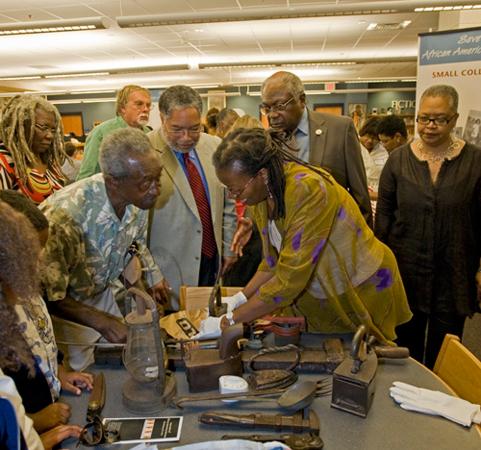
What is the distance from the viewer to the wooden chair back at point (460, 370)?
1256mm

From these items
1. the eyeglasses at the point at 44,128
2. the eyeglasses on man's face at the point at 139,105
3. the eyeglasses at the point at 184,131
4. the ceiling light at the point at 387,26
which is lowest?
the eyeglasses at the point at 184,131

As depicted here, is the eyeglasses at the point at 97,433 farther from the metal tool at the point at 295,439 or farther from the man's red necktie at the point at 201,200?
the man's red necktie at the point at 201,200

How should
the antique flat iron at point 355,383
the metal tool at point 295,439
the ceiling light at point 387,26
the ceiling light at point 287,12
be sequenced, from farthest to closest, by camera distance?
the ceiling light at point 387,26, the ceiling light at point 287,12, the antique flat iron at point 355,383, the metal tool at point 295,439

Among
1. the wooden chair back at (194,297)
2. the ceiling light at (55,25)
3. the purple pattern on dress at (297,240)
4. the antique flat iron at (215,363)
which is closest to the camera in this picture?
the antique flat iron at (215,363)

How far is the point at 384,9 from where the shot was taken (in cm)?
404

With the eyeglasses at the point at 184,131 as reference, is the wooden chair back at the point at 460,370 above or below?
below

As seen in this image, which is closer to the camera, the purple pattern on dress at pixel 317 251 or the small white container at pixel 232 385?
the small white container at pixel 232 385

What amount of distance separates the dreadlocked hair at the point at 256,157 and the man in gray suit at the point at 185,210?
0.69 m

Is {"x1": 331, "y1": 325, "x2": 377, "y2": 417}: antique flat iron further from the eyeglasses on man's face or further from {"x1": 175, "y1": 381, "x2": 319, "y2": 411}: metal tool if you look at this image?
the eyeglasses on man's face

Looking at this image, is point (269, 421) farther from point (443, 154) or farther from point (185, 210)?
point (443, 154)

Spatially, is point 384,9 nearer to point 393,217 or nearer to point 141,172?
point 393,217

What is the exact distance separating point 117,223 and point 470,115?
9.37ft

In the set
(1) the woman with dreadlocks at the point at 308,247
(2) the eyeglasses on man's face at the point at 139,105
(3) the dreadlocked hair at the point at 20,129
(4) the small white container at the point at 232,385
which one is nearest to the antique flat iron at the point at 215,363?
(4) the small white container at the point at 232,385

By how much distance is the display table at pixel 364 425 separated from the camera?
1.03 meters
